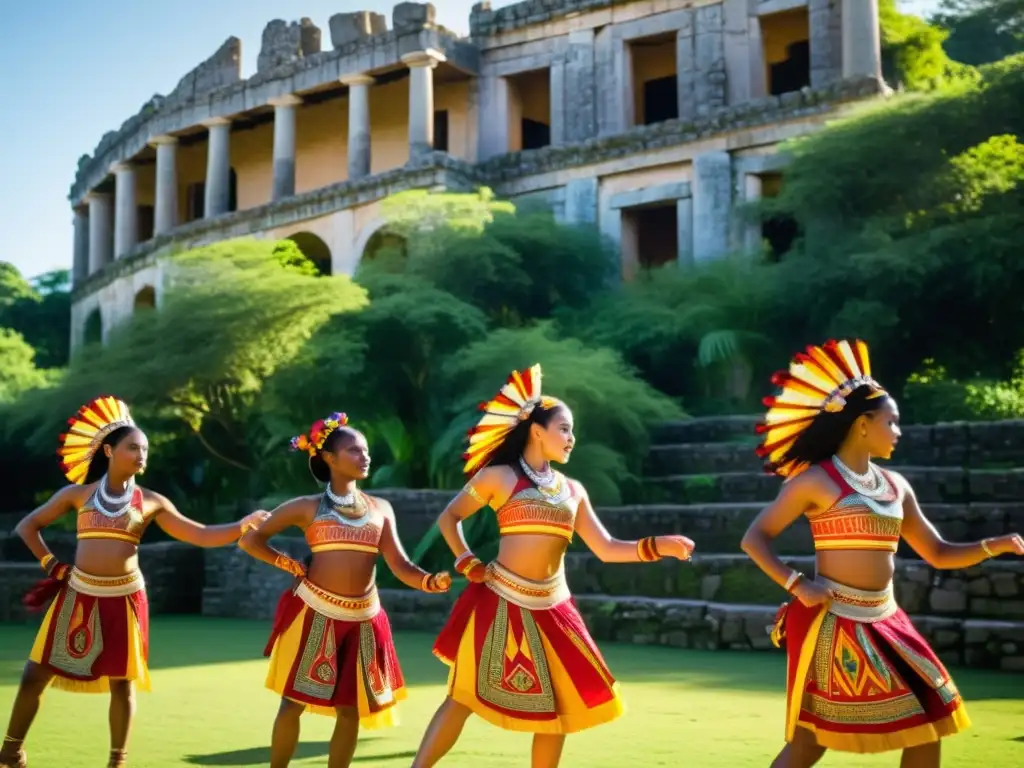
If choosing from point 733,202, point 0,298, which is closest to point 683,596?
point 733,202

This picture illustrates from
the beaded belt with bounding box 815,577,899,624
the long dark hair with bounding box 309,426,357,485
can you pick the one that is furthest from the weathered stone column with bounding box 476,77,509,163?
the beaded belt with bounding box 815,577,899,624

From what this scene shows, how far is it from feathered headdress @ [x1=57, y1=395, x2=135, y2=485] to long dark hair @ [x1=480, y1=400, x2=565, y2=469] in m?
2.20

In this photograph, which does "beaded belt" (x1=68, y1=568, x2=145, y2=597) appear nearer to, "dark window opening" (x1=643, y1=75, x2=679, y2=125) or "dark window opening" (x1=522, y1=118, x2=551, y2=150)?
"dark window opening" (x1=643, y1=75, x2=679, y2=125)

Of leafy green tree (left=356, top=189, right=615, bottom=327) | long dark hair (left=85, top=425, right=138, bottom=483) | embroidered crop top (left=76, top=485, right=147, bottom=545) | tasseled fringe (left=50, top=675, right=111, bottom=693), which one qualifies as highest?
leafy green tree (left=356, top=189, right=615, bottom=327)

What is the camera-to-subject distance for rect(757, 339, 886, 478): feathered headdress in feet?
16.2

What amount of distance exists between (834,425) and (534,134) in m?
27.8

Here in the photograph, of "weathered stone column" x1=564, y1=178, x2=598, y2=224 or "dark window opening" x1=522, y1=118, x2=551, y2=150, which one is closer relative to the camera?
"weathered stone column" x1=564, y1=178, x2=598, y2=224

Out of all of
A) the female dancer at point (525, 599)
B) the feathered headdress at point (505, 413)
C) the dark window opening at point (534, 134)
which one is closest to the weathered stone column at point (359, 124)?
the dark window opening at point (534, 134)

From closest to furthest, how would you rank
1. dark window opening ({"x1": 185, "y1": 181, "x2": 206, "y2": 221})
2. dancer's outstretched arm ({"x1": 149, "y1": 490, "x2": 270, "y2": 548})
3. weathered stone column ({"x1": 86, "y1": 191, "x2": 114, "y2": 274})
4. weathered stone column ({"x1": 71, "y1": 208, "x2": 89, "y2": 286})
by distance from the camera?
dancer's outstretched arm ({"x1": 149, "y1": 490, "x2": 270, "y2": 548}) → dark window opening ({"x1": 185, "y1": 181, "x2": 206, "y2": 221}) → weathered stone column ({"x1": 86, "y1": 191, "x2": 114, "y2": 274}) → weathered stone column ({"x1": 71, "y1": 208, "x2": 89, "y2": 286})

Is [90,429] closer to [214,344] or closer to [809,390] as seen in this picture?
[809,390]

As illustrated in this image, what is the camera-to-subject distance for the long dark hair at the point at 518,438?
18.1 feet

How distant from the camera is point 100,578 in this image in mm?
6289

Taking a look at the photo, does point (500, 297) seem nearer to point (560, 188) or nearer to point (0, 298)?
point (560, 188)

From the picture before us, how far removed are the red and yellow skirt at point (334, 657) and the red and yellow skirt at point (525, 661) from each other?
0.47 meters
